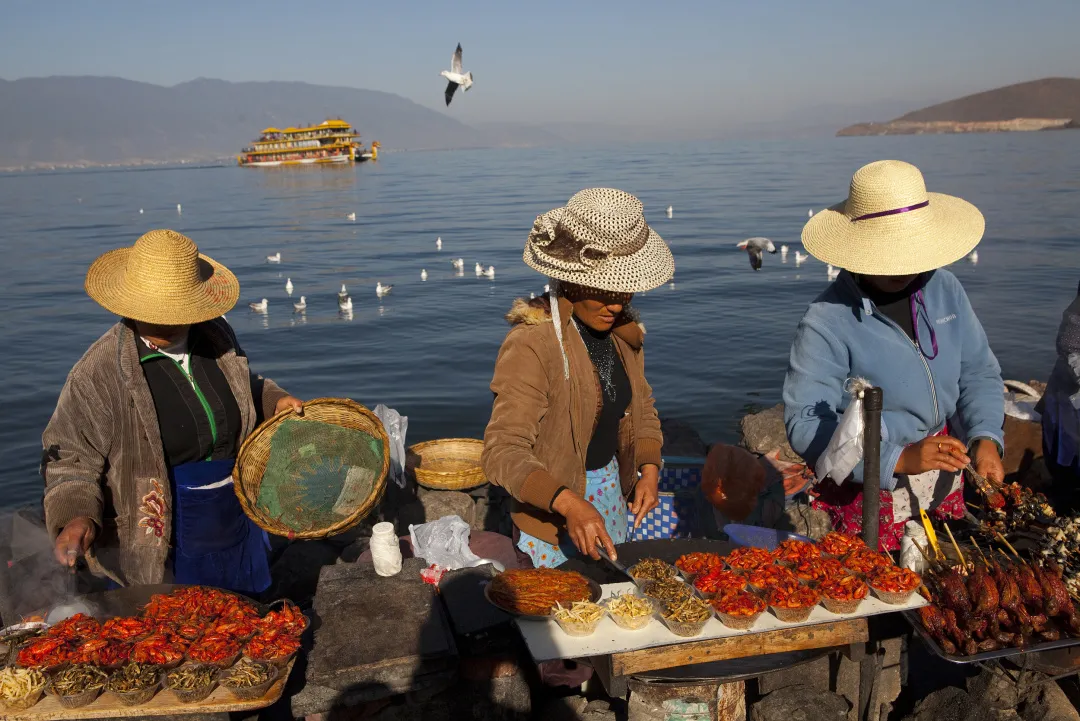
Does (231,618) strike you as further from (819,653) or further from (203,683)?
(819,653)

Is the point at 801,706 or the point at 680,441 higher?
the point at 801,706

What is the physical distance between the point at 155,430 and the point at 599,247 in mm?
2373

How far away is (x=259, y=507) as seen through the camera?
14.9 feet

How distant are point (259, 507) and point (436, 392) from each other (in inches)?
397

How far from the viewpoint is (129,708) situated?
2.96 metres

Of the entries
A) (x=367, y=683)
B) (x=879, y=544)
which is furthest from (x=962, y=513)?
(x=367, y=683)

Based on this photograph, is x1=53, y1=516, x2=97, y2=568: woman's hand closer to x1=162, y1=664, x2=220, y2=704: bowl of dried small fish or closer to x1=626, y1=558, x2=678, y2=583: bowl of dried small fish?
x1=162, y1=664, x2=220, y2=704: bowl of dried small fish

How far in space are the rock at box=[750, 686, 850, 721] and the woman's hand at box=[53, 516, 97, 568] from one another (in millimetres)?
3226

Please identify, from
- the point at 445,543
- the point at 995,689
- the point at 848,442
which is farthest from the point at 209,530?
the point at 995,689

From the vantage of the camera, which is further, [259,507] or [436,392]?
[436,392]

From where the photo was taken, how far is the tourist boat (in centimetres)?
10462

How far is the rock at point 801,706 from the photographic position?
3.79m

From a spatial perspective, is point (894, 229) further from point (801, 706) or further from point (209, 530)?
point (209, 530)

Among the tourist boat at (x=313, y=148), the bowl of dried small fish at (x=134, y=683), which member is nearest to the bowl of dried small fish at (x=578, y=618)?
the bowl of dried small fish at (x=134, y=683)
